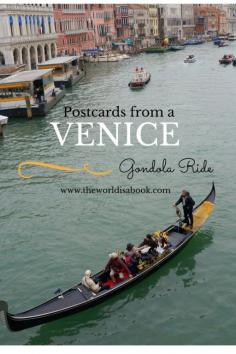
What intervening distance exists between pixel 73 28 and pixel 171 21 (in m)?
44.3

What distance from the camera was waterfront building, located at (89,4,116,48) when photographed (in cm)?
7256

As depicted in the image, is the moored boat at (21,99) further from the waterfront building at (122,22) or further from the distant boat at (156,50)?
the waterfront building at (122,22)

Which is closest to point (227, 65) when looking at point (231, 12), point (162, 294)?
point (162, 294)

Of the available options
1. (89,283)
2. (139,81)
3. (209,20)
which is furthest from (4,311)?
(209,20)

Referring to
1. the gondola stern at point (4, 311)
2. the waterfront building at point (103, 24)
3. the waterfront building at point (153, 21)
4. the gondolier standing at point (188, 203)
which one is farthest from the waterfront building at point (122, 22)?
the gondola stern at point (4, 311)

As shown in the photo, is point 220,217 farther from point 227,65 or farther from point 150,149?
point 227,65

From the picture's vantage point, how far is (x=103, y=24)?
7569 cm

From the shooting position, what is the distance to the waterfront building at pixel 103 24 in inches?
2857

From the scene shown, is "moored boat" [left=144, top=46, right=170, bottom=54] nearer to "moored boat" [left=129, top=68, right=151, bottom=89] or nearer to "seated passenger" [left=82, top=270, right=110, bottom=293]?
"moored boat" [left=129, top=68, right=151, bottom=89]

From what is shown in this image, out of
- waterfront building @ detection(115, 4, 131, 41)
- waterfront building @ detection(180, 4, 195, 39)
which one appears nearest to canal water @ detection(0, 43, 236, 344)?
waterfront building @ detection(115, 4, 131, 41)

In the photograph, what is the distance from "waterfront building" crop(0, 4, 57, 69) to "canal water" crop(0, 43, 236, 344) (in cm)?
2147

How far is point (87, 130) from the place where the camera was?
23391mm

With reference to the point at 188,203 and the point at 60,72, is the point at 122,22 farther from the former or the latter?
the point at 188,203

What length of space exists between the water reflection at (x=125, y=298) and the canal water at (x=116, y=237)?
0.02 meters
